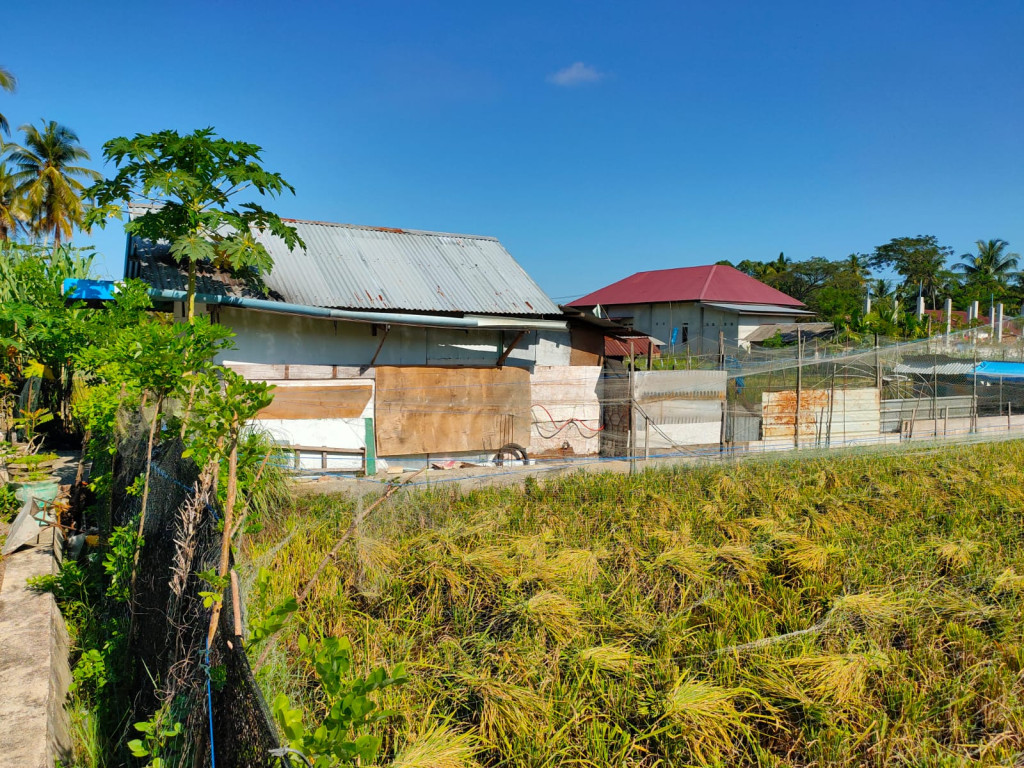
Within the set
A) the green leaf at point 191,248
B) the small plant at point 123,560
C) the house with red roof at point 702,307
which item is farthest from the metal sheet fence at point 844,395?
the house with red roof at point 702,307

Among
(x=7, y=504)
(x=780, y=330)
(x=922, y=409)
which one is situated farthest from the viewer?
(x=780, y=330)

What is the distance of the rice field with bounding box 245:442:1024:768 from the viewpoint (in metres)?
3.29

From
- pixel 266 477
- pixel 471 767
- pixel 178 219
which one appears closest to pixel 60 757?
pixel 471 767

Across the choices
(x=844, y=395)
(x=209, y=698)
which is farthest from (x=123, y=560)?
(x=844, y=395)

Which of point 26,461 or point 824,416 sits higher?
point 824,416

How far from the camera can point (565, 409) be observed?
11.2 m

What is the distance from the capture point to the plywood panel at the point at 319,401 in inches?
363

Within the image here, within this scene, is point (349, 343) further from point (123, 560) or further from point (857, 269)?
point (857, 269)

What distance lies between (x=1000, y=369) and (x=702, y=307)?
1923 centimetres

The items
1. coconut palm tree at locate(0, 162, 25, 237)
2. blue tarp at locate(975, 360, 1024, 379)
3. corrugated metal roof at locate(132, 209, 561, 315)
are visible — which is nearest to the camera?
corrugated metal roof at locate(132, 209, 561, 315)

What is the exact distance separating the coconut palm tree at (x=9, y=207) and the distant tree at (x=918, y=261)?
5151 centimetres

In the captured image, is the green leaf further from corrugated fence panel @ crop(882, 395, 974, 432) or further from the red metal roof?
the red metal roof

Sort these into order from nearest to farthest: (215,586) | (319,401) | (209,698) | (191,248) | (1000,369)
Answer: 1. (209,698)
2. (215,586)
3. (191,248)
4. (319,401)
5. (1000,369)

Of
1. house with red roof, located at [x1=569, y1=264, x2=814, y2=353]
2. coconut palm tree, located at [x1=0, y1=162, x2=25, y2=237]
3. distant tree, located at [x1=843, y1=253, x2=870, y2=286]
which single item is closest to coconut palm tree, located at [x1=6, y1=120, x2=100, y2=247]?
coconut palm tree, located at [x1=0, y1=162, x2=25, y2=237]
